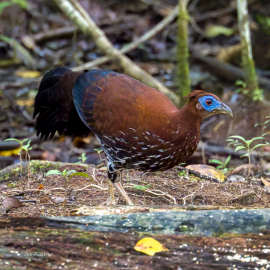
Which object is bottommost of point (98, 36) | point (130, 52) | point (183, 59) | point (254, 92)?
point (254, 92)

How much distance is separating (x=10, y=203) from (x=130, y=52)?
20.2 feet

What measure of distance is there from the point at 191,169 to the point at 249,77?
3142 mm

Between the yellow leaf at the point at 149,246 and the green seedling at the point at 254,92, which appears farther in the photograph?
the green seedling at the point at 254,92

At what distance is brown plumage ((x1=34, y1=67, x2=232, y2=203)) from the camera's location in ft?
9.66

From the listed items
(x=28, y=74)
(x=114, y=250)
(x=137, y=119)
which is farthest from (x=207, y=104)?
(x=28, y=74)

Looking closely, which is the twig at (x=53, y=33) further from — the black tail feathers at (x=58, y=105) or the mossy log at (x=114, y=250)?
the mossy log at (x=114, y=250)

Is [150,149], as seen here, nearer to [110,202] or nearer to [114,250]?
[110,202]

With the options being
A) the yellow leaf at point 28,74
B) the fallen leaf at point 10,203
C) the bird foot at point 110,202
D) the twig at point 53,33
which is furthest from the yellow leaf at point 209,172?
the twig at point 53,33

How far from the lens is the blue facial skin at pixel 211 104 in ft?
9.52

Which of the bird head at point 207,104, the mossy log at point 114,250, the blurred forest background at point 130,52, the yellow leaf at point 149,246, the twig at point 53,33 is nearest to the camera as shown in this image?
the mossy log at point 114,250

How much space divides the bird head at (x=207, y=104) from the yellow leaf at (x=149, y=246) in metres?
1.05

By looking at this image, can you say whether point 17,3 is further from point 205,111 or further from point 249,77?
point 205,111

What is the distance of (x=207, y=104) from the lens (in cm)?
292

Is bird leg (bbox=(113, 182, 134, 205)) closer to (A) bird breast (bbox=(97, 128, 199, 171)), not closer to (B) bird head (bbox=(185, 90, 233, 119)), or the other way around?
(A) bird breast (bbox=(97, 128, 199, 171))
